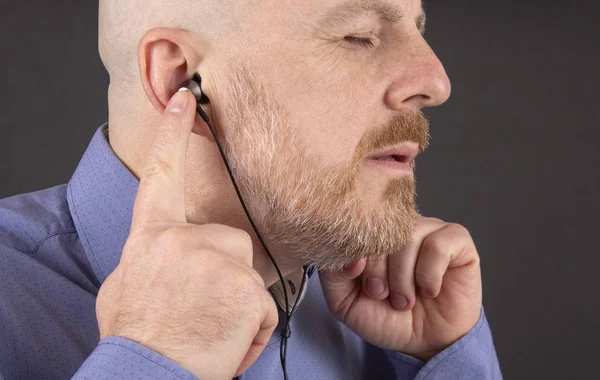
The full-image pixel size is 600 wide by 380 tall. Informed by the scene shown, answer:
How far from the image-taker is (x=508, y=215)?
122 inches

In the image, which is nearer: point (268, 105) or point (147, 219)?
point (147, 219)

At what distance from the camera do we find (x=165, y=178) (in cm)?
128

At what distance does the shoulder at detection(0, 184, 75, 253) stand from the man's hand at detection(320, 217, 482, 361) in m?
0.64

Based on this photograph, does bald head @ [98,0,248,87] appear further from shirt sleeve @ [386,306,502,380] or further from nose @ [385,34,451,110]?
shirt sleeve @ [386,306,502,380]

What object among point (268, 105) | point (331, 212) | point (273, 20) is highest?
point (273, 20)

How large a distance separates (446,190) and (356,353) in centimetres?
115

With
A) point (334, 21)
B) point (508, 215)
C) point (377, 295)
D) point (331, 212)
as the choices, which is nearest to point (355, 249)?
point (331, 212)

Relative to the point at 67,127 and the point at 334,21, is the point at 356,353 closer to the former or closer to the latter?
the point at 334,21

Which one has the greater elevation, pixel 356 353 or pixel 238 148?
pixel 238 148

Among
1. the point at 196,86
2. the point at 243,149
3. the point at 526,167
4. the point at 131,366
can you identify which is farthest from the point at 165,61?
the point at 526,167

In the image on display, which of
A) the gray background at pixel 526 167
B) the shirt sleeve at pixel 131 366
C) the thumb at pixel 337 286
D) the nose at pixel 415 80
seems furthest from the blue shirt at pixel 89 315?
the gray background at pixel 526 167

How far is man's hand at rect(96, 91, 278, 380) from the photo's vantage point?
A: 116 cm

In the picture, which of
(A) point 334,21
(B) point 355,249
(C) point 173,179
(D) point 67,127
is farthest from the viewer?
(D) point 67,127

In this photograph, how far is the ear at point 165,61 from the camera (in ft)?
5.03
